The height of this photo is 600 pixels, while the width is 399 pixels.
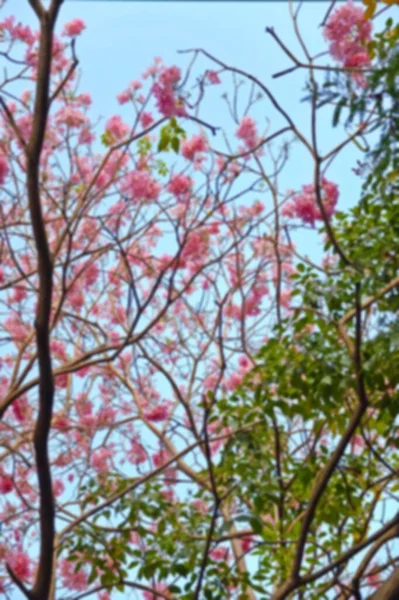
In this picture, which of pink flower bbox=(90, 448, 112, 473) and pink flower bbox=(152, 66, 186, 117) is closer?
pink flower bbox=(152, 66, 186, 117)

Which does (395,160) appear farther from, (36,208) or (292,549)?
(292,549)

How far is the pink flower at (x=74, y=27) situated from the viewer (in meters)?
4.97

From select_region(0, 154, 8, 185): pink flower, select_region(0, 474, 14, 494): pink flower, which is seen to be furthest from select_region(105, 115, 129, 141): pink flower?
select_region(0, 474, 14, 494): pink flower

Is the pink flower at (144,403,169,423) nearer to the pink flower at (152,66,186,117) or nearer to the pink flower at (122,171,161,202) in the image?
Answer: the pink flower at (122,171,161,202)

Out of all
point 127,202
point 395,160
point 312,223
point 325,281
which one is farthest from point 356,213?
point 127,202

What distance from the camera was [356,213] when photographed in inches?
123

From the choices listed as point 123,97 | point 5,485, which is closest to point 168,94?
point 123,97

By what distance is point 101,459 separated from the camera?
4.89m

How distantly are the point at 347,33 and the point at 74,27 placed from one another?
6.46 feet

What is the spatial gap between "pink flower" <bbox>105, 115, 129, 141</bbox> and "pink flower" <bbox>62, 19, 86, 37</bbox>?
610 millimetres

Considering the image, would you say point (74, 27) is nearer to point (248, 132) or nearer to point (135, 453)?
point (248, 132)

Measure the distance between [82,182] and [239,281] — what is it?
3.14 feet

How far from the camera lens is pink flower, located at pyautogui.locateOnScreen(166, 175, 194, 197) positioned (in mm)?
4621

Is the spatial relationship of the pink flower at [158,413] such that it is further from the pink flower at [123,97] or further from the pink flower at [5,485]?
the pink flower at [123,97]
